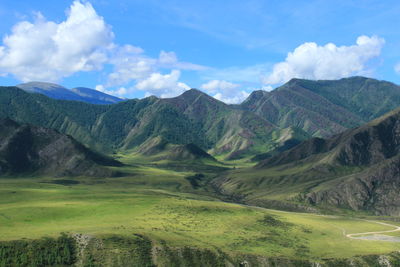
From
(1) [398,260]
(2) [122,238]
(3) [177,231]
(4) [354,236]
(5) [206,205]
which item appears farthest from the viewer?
(5) [206,205]

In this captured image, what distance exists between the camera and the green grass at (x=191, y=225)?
127062mm

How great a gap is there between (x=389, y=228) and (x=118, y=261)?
135656 millimetres

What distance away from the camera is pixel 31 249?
104250mm

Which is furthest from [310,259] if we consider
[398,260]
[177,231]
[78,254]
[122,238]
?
[78,254]

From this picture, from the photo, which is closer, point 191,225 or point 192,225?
point 191,225

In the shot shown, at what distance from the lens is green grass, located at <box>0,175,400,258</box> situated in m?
127

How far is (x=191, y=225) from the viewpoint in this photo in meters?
154

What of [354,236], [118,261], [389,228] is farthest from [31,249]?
[389,228]

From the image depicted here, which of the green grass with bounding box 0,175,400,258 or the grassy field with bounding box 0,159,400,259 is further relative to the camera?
the grassy field with bounding box 0,159,400,259

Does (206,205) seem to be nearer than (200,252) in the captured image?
No

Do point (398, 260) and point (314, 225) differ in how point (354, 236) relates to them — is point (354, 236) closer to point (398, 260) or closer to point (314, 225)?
point (314, 225)

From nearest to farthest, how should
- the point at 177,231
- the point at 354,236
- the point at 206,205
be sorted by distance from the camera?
the point at 177,231
the point at 354,236
the point at 206,205

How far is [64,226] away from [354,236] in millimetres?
113526

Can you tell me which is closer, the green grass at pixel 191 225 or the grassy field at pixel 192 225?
the green grass at pixel 191 225
